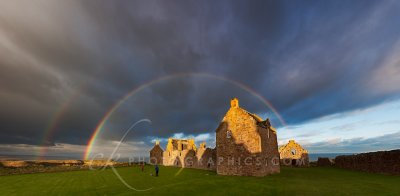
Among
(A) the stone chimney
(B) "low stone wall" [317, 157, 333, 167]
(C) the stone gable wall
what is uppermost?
(A) the stone chimney

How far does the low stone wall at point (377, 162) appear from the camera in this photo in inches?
1115

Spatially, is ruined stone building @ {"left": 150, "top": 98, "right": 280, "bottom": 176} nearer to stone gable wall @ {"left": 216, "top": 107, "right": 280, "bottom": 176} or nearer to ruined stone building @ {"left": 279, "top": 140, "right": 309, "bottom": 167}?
stone gable wall @ {"left": 216, "top": 107, "right": 280, "bottom": 176}

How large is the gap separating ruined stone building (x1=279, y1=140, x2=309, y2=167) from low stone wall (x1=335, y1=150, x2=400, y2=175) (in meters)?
15.5

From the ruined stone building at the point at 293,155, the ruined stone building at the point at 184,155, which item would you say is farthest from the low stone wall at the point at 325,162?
the ruined stone building at the point at 184,155

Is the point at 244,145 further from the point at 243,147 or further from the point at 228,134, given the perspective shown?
the point at 228,134

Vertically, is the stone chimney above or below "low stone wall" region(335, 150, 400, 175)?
above

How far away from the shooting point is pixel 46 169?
54.3 m

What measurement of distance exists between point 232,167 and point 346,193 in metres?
18.6

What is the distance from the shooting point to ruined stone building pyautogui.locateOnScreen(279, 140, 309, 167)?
5918 cm

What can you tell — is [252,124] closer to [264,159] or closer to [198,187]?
[264,159]

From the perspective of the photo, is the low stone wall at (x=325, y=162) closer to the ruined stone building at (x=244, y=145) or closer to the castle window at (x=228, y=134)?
the ruined stone building at (x=244, y=145)

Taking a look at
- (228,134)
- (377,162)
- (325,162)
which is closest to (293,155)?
(325,162)

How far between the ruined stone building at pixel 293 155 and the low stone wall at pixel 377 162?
610 inches

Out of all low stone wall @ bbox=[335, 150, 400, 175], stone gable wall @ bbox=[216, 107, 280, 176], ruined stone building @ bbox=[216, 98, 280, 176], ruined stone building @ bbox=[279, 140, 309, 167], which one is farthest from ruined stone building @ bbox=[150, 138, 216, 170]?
low stone wall @ bbox=[335, 150, 400, 175]
